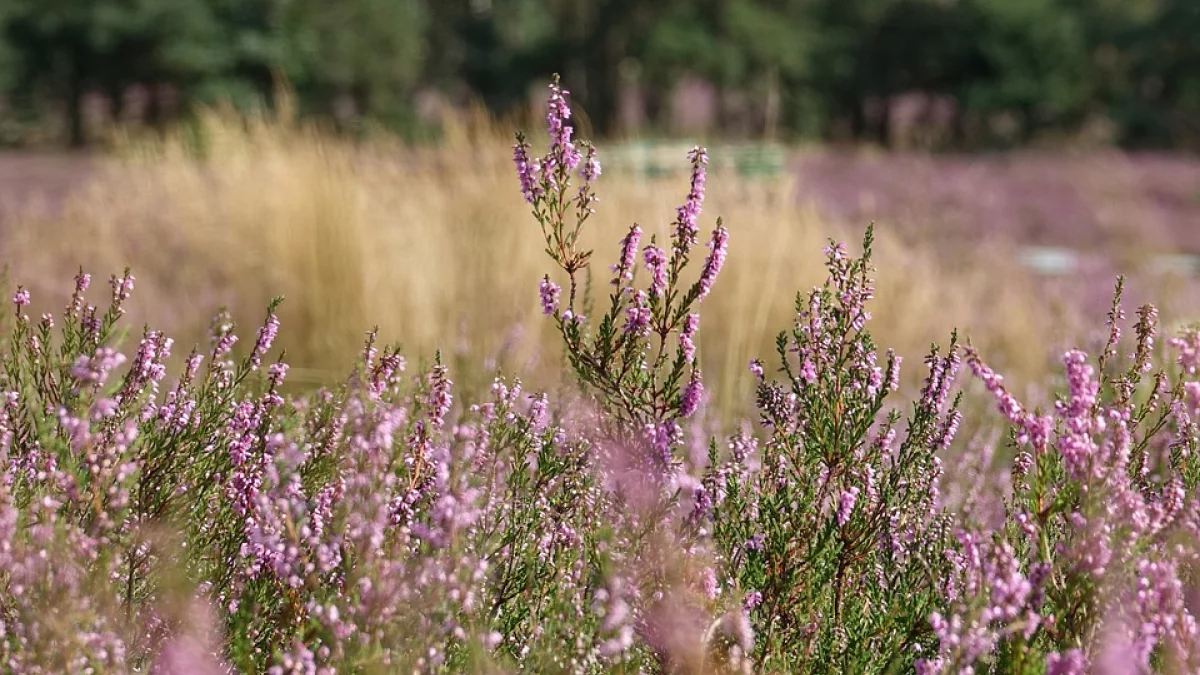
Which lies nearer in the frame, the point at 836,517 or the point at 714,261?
the point at 836,517

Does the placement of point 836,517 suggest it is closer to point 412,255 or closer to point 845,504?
point 845,504

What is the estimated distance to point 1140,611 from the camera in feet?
6.79

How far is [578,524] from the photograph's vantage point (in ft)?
8.04

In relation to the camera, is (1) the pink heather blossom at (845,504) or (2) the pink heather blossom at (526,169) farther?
(2) the pink heather blossom at (526,169)

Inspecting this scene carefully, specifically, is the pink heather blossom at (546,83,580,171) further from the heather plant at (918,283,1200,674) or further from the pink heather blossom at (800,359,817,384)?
the heather plant at (918,283,1200,674)

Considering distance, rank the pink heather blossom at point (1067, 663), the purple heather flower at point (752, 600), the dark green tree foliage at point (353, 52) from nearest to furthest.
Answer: the pink heather blossom at point (1067, 663) < the purple heather flower at point (752, 600) < the dark green tree foliage at point (353, 52)

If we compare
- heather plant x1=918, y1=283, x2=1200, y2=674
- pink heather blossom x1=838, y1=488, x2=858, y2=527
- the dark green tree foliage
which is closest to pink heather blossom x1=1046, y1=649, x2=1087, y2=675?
heather plant x1=918, y1=283, x2=1200, y2=674

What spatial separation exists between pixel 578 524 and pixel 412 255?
4798 millimetres

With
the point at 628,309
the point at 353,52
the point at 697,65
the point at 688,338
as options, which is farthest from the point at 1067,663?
the point at 697,65

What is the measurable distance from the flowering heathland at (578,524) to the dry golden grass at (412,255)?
7.22 ft

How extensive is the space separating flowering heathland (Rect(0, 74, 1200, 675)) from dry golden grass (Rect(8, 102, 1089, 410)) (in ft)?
7.22

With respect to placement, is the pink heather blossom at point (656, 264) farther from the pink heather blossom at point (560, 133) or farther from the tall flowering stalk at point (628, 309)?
the pink heather blossom at point (560, 133)

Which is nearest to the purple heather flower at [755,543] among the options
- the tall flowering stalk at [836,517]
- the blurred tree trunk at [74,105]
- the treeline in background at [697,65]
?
the tall flowering stalk at [836,517]

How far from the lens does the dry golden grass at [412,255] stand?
6.57 metres
